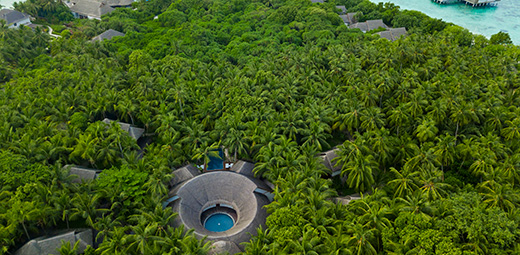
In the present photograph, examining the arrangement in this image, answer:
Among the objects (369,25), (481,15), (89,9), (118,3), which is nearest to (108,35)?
(89,9)

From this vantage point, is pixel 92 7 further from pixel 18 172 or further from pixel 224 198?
pixel 224 198

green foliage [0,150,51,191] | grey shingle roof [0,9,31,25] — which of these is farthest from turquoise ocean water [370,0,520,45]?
grey shingle roof [0,9,31,25]

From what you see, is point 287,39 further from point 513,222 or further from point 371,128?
point 513,222

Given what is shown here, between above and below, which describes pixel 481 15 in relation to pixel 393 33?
above

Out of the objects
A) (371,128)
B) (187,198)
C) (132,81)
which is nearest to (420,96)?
(371,128)

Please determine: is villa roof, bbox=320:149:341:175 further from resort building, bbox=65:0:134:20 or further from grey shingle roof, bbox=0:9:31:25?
grey shingle roof, bbox=0:9:31:25

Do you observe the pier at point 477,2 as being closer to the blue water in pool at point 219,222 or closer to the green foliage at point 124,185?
the blue water in pool at point 219,222
